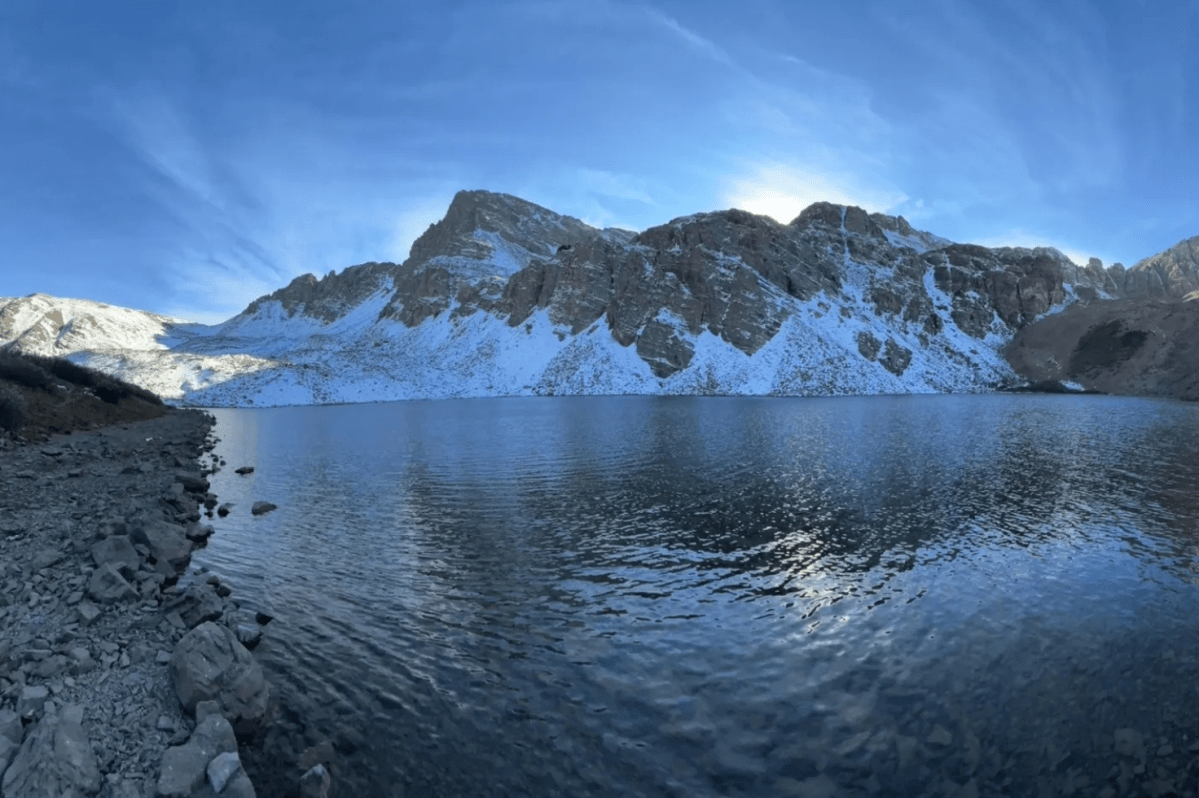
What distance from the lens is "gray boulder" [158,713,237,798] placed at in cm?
809

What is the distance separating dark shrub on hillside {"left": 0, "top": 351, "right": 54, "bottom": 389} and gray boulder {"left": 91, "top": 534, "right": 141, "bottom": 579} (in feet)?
141

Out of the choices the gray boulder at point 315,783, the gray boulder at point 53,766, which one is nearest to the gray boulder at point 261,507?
the gray boulder at point 53,766

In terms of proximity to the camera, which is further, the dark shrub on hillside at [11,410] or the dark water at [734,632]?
the dark shrub on hillside at [11,410]

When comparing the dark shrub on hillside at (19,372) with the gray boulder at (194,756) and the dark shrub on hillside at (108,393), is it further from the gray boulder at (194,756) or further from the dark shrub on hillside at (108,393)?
the gray boulder at (194,756)

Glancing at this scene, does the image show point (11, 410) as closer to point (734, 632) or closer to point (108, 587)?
point (108, 587)

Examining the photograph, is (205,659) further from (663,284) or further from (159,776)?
(663,284)

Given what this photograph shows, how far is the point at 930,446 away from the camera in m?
44.8

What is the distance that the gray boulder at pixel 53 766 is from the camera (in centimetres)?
740

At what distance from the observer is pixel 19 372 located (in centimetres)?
4600

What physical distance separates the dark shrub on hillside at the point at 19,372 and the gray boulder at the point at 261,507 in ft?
112

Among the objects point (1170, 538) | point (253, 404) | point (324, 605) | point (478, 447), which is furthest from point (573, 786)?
point (253, 404)

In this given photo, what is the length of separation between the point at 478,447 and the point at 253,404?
108897 millimetres

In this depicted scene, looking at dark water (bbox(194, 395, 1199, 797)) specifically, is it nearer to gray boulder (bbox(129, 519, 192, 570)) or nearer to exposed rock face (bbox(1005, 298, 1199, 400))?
gray boulder (bbox(129, 519, 192, 570))

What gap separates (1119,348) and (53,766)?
613ft
